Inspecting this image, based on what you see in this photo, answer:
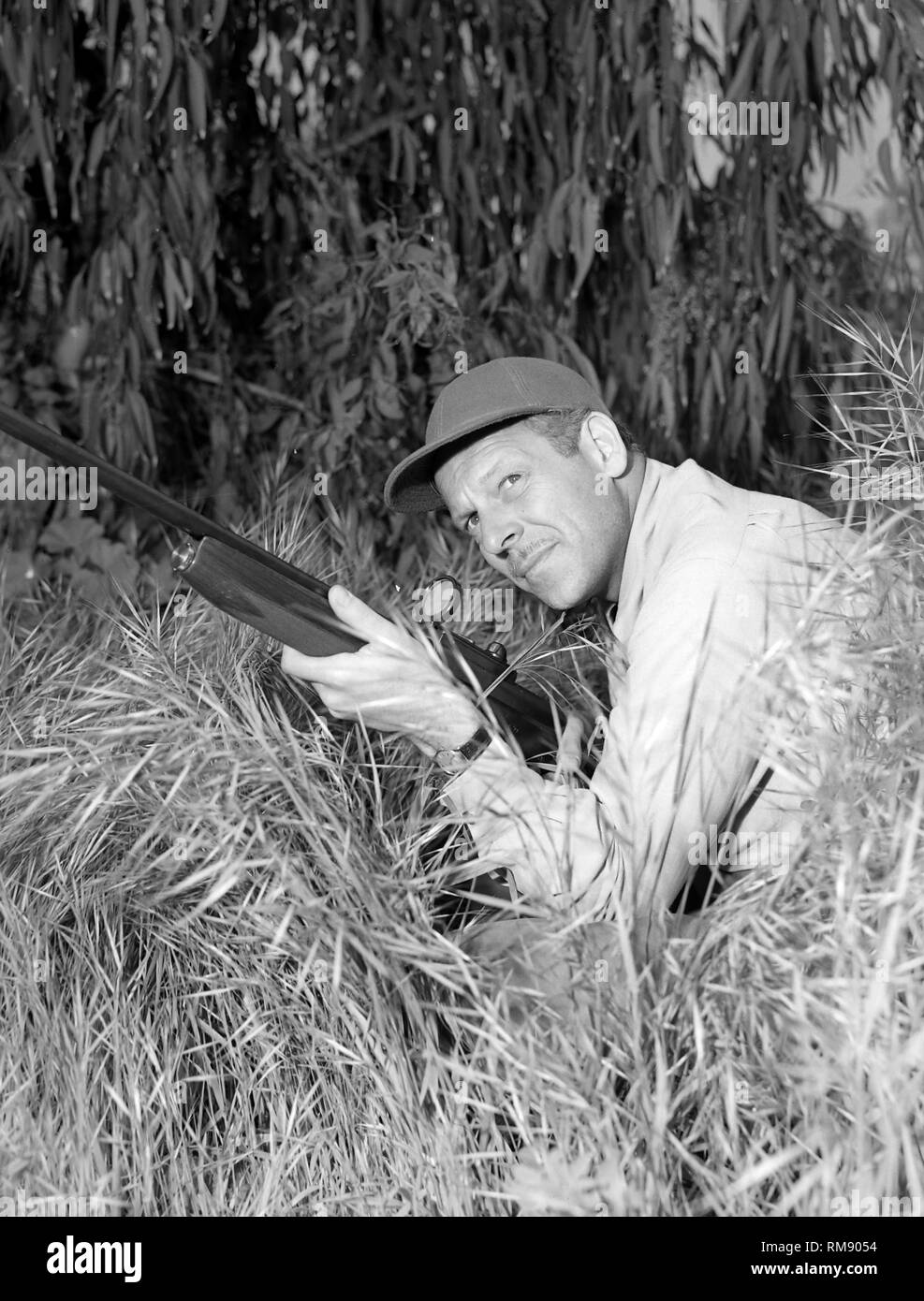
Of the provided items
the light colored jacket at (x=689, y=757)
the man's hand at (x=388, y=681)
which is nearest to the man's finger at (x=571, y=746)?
the light colored jacket at (x=689, y=757)

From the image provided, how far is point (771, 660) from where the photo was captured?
1493mm

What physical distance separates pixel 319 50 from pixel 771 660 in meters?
2.16

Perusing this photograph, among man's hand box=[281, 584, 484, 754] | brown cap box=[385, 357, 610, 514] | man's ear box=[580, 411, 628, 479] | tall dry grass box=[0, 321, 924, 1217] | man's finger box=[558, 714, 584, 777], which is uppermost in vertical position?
brown cap box=[385, 357, 610, 514]

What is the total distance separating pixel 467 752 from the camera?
1.67m

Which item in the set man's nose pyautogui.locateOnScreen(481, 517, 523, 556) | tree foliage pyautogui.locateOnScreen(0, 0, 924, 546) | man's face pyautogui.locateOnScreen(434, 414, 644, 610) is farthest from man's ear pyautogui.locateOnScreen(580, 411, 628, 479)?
tree foliage pyautogui.locateOnScreen(0, 0, 924, 546)

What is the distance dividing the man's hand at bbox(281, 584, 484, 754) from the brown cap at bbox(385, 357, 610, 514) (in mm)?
318

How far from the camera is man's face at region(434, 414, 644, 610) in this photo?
187 centimetres

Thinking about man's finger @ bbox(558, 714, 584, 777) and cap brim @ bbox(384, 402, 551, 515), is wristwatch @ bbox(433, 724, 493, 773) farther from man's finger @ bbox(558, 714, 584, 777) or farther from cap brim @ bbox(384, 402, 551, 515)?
cap brim @ bbox(384, 402, 551, 515)

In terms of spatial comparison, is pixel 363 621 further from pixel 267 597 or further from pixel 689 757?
→ pixel 689 757

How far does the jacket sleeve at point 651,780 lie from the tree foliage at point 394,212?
138 centimetres

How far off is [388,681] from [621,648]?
0.98ft

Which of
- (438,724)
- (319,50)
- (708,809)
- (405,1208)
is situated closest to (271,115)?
(319,50)

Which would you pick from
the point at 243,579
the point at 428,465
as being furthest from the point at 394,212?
the point at 243,579

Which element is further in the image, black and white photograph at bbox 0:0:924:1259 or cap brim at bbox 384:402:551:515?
cap brim at bbox 384:402:551:515
